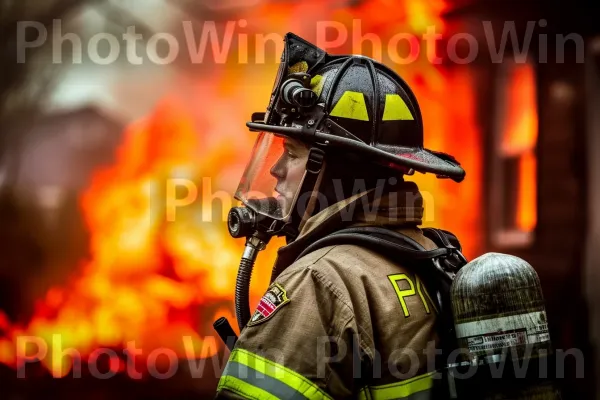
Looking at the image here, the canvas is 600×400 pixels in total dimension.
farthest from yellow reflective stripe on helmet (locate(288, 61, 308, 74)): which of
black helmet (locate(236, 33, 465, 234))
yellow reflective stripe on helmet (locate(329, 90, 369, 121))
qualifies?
yellow reflective stripe on helmet (locate(329, 90, 369, 121))

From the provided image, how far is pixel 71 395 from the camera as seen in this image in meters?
6.29

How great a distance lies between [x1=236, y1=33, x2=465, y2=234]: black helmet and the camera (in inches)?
93.7

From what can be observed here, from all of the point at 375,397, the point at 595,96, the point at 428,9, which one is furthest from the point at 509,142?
the point at 375,397

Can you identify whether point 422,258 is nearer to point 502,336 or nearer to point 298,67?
point 502,336

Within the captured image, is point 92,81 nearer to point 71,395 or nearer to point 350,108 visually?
point 71,395

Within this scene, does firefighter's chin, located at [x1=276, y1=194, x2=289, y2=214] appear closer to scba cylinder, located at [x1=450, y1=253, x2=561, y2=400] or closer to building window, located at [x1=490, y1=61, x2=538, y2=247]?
scba cylinder, located at [x1=450, y1=253, x2=561, y2=400]

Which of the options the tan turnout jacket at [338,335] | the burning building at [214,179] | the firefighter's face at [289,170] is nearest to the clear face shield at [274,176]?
the firefighter's face at [289,170]

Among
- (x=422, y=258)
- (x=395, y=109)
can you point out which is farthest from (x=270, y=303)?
(x=395, y=109)

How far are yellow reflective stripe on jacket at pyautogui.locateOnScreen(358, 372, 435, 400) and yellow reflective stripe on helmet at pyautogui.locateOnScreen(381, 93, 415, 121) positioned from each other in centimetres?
87

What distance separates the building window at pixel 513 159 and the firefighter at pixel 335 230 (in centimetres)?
408

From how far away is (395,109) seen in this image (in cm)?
250

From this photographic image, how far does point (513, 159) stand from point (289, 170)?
4576mm

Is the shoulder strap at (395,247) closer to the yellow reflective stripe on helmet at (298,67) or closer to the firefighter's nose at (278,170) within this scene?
the firefighter's nose at (278,170)

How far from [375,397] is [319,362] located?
210 millimetres
